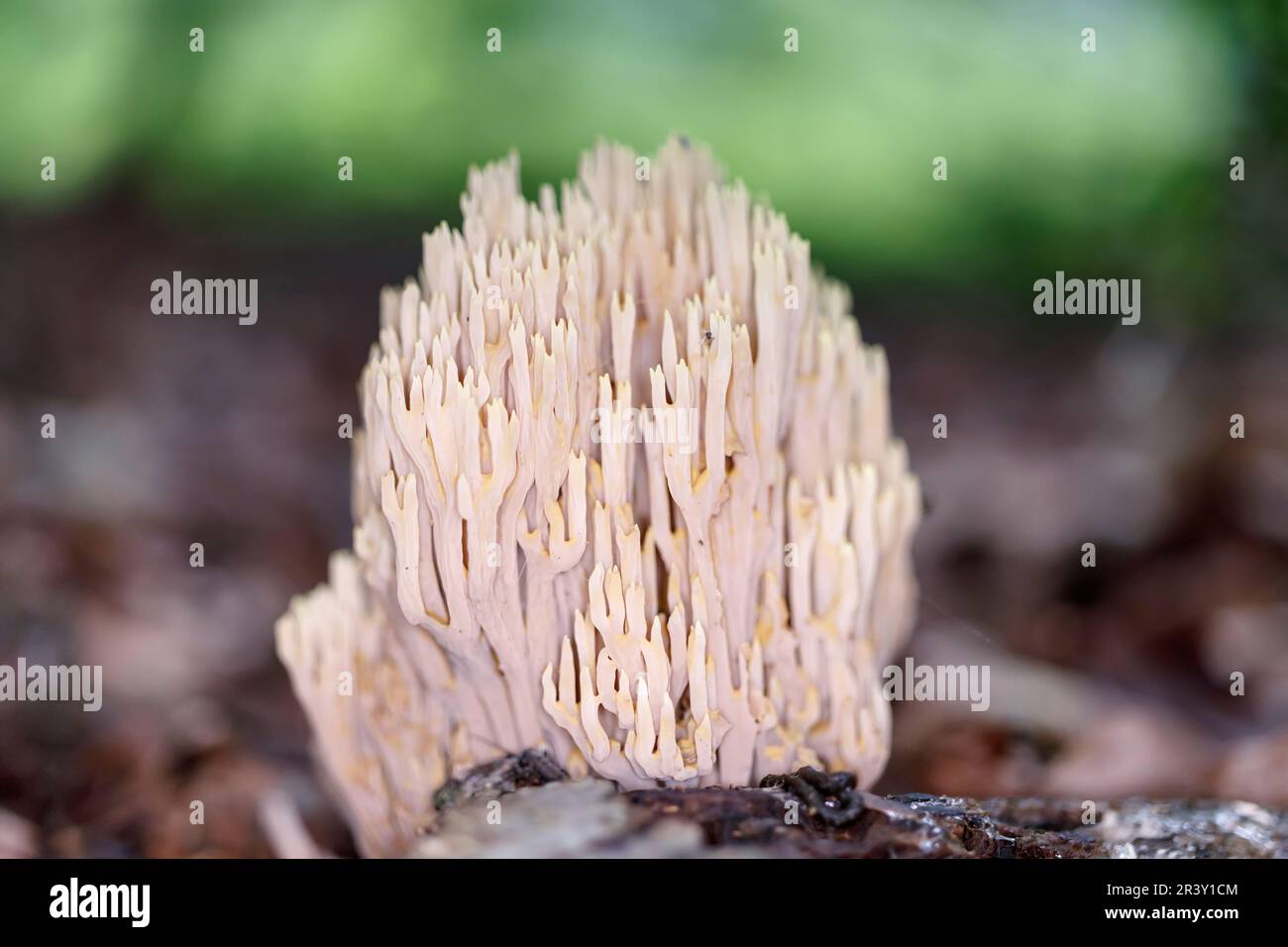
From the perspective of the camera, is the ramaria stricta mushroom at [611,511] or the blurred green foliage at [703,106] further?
the blurred green foliage at [703,106]

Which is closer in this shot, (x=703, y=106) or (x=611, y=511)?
(x=611, y=511)

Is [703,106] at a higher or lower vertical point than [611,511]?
higher

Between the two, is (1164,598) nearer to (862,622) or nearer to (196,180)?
(862,622)

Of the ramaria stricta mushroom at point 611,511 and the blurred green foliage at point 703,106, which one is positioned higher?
the blurred green foliage at point 703,106

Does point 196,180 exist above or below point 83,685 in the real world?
above
